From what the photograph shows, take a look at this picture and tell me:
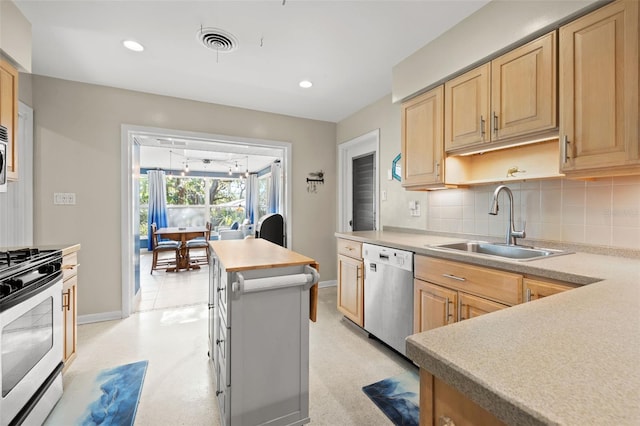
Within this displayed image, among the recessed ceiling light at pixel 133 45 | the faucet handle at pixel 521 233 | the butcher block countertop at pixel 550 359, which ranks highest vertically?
the recessed ceiling light at pixel 133 45

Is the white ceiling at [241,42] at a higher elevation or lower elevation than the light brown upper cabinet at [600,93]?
higher

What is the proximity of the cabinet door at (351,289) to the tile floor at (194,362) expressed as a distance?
18cm

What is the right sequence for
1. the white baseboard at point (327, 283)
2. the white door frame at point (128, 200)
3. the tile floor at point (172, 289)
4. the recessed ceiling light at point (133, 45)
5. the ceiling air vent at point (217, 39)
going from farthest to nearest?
the white baseboard at point (327, 283)
the tile floor at point (172, 289)
the white door frame at point (128, 200)
the recessed ceiling light at point (133, 45)
the ceiling air vent at point (217, 39)

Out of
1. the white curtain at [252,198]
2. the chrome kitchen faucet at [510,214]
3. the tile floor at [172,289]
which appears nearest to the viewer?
the chrome kitchen faucet at [510,214]

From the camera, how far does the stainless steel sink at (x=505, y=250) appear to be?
1.83m

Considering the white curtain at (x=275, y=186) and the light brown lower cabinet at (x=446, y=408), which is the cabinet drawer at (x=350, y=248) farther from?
the white curtain at (x=275, y=186)

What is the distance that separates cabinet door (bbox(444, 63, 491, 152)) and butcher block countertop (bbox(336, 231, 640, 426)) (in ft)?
4.56

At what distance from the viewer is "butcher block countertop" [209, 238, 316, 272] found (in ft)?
4.76

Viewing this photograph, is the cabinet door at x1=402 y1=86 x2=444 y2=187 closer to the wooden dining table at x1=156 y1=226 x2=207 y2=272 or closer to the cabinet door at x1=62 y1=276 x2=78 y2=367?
the cabinet door at x1=62 y1=276 x2=78 y2=367

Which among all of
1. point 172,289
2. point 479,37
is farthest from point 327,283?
point 479,37

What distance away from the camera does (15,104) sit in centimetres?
200

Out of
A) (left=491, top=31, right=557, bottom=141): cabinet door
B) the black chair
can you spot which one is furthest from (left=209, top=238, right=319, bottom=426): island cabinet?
the black chair

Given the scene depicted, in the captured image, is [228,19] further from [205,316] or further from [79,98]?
[205,316]

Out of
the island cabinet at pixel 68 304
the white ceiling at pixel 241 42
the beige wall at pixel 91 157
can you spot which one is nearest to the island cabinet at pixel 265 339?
the island cabinet at pixel 68 304
